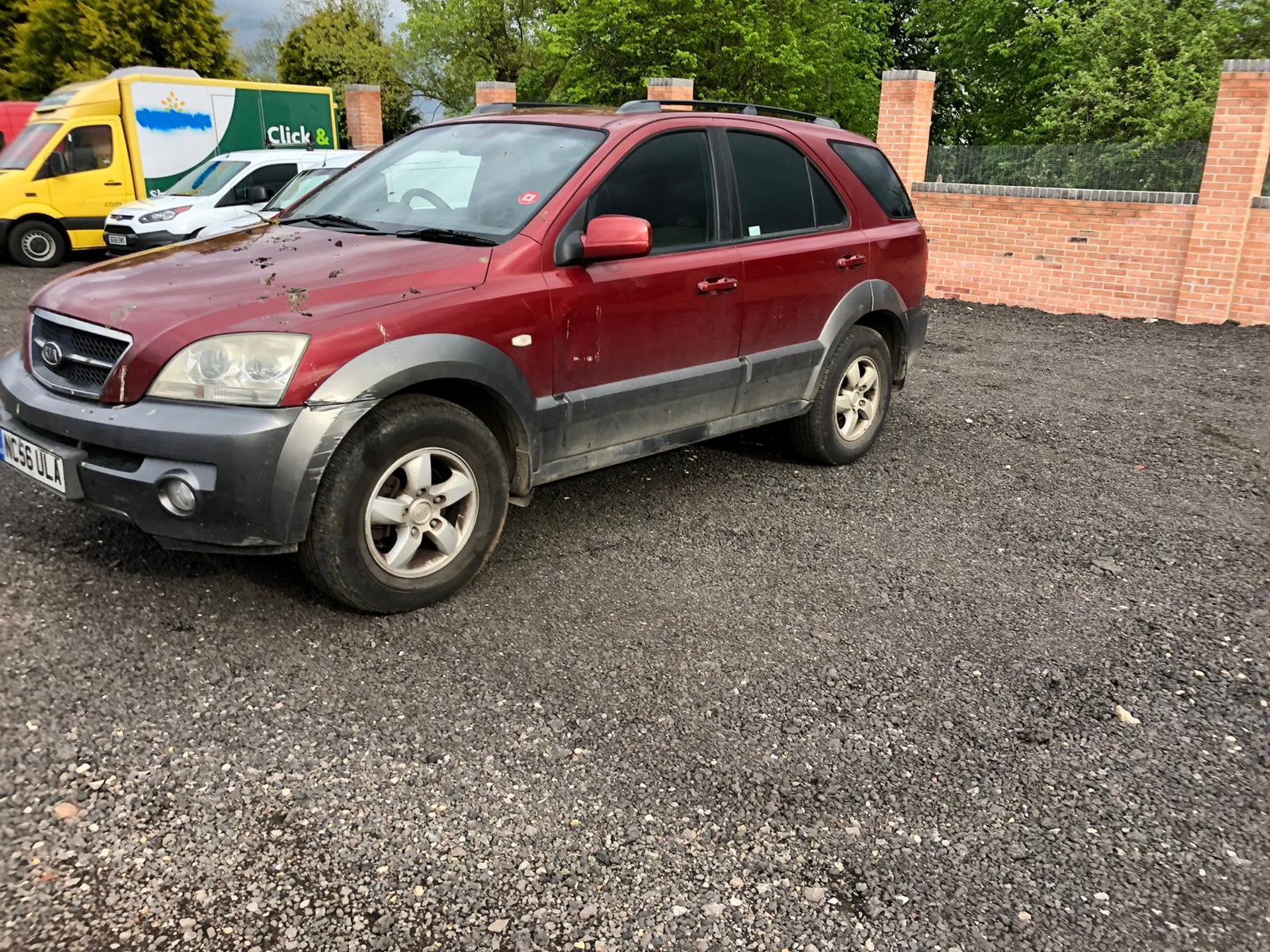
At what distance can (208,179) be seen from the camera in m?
15.1

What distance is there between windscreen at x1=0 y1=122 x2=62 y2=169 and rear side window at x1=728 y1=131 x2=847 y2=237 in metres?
15.0

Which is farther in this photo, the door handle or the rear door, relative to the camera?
the rear door

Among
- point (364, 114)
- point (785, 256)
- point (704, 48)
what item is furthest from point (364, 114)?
point (785, 256)

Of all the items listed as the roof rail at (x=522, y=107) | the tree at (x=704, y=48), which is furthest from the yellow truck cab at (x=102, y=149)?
the roof rail at (x=522, y=107)

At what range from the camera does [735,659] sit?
3.68 m

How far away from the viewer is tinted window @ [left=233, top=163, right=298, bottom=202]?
14.6 metres

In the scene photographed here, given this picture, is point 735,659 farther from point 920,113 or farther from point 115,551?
point 920,113

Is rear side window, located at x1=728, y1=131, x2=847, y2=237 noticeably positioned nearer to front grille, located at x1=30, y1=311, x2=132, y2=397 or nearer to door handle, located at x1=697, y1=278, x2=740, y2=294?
door handle, located at x1=697, y1=278, x2=740, y2=294

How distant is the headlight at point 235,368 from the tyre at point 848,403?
3.04 meters

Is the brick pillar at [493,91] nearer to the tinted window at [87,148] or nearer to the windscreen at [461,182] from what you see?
the tinted window at [87,148]

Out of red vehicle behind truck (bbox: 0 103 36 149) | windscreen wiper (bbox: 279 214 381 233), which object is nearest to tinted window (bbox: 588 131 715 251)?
windscreen wiper (bbox: 279 214 381 233)

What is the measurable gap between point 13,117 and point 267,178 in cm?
1109

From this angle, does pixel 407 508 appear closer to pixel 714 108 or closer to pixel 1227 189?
pixel 714 108

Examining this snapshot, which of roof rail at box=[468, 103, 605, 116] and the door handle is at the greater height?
roof rail at box=[468, 103, 605, 116]
